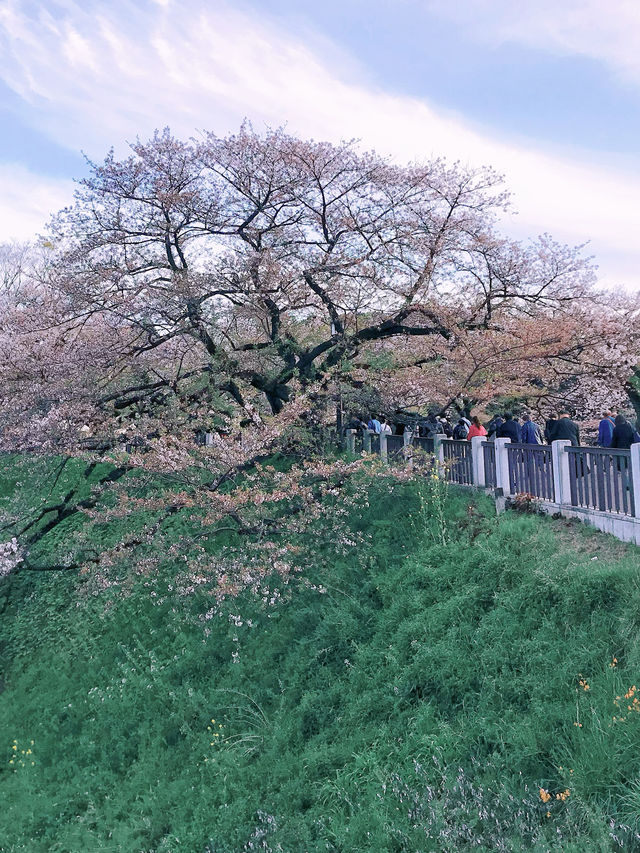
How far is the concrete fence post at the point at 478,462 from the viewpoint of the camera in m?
12.5

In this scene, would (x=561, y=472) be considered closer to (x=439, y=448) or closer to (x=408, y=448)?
(x=408, y=448)

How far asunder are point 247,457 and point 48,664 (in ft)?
19.6

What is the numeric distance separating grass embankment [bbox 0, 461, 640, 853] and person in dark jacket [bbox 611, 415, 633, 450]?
2.34m

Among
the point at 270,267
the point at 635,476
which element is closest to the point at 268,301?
the point at 270,267

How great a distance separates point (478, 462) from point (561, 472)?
2.29 metres

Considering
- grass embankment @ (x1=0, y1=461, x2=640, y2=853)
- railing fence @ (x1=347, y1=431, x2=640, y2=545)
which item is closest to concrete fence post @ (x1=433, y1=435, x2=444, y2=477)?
railing fence @ (x1=347, y1=431, x2=640, y2=545)

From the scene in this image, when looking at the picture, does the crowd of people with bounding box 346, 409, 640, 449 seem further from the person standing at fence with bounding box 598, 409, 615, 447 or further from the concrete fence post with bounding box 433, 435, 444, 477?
the concrete fence post with bounding box 433, 435, 444, 477

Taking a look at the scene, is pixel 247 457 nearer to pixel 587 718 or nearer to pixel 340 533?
pixel 340 533

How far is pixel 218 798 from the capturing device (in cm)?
765

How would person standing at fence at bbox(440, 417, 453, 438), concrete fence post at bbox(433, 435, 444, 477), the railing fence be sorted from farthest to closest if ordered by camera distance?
person standing at fence at bbox(440, 417, 453, 438), concrete fence post at bbox(433, 435, 444, 477), the railing fence

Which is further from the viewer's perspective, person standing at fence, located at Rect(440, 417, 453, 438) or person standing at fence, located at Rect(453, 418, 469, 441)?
person standing at fence, located at Rect(440, 417, 453, 438)

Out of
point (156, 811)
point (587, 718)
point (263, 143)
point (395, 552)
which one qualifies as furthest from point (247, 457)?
point (263, 143)

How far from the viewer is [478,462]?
12625mm

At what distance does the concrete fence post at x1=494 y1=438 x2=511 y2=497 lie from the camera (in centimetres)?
1173
